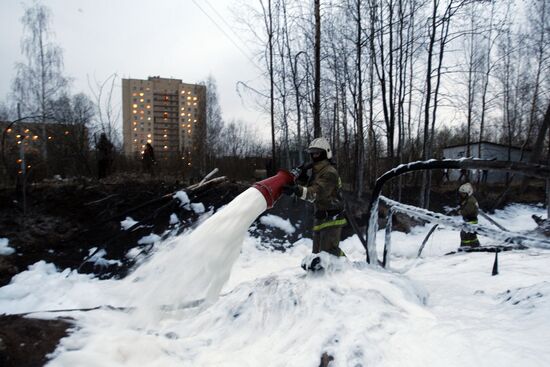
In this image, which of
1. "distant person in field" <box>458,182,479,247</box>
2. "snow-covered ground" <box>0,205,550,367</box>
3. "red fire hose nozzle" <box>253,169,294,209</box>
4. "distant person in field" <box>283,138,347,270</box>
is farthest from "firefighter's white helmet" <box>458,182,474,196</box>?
"red fire hose nozzle" <box>253,169,294,209</box>

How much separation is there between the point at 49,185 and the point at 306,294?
11422 millimetres

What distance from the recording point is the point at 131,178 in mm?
13234

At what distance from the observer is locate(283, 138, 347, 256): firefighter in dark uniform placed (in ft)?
14.5

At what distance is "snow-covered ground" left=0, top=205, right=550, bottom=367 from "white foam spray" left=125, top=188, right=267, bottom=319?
0.03 meters

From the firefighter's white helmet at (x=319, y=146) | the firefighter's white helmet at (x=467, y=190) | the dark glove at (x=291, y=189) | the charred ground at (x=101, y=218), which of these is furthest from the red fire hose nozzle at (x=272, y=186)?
the firefighter's white helmet at (x=467, y=190)

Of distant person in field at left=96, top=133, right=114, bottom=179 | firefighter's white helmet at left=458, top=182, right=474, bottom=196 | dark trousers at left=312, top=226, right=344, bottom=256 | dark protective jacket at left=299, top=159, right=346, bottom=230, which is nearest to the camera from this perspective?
dark protective jacket at left=299, top=159, right=346, bottom=230

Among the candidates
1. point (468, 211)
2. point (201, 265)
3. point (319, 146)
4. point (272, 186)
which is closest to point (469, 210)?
point (468, 211)

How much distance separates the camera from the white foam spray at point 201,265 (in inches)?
123

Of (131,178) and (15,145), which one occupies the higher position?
(15,145)

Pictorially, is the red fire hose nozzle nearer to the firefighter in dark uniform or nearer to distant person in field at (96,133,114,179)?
the firefighter in dark uniform

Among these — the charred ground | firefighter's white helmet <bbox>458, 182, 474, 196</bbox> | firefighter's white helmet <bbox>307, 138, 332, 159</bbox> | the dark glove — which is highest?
firefighter's white helmet <bbox>307, 138, 332, 159</bbox>

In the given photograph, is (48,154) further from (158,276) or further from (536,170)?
(536,170)

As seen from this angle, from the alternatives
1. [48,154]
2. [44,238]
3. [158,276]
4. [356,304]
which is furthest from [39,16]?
[356,304]

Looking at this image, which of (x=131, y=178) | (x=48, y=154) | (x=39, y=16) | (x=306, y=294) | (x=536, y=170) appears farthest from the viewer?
(x=39, y=16)
